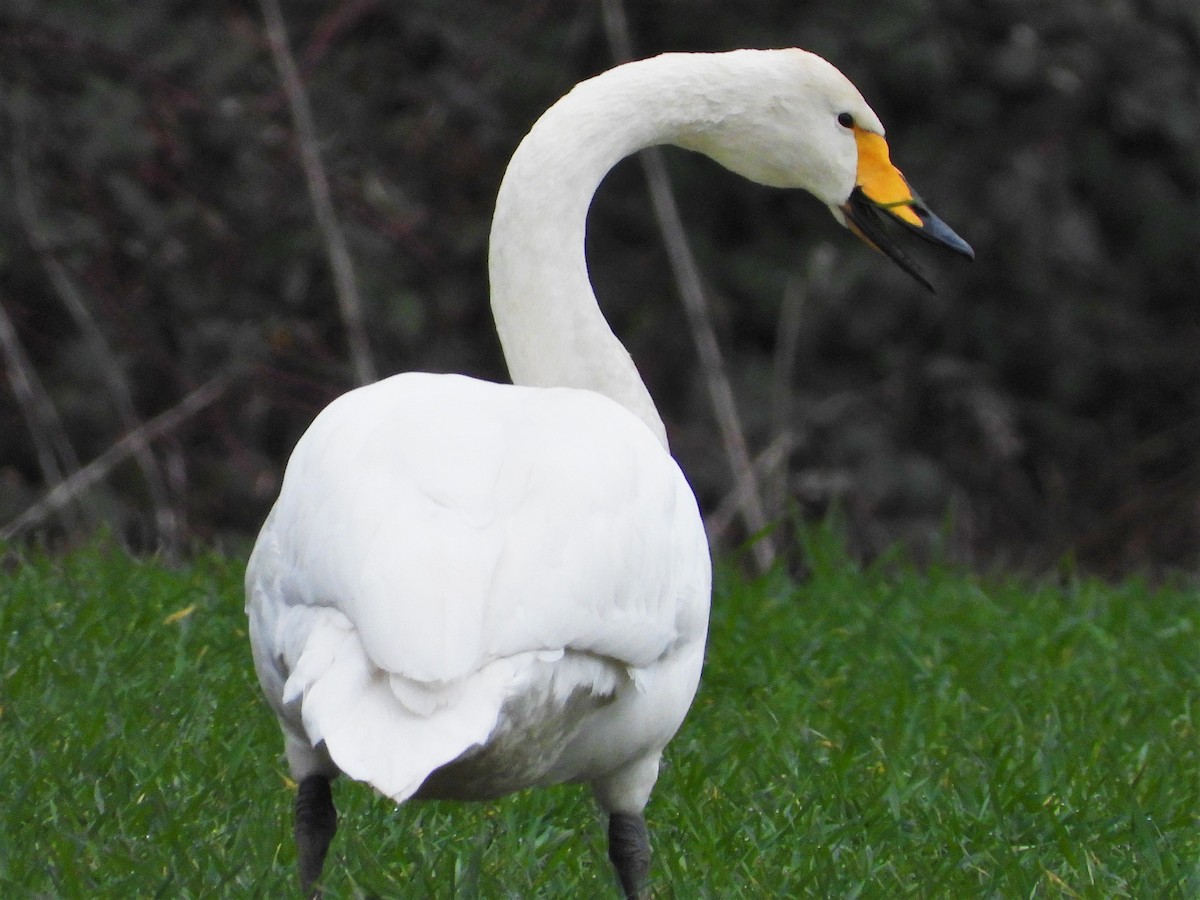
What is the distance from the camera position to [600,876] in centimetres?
311

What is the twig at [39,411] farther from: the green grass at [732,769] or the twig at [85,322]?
the green grass at [732,769]

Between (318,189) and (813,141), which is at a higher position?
(813,141)

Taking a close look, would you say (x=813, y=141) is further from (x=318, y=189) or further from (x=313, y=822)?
(x=318, y=189)

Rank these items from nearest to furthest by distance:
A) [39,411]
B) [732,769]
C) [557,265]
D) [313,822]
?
[313,822] < [557,265] < [732,769] < [39,411]

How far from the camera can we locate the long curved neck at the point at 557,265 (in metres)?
3.33

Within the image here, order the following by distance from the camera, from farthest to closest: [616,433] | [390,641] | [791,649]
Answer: [791,649], [616,433], [390,641]

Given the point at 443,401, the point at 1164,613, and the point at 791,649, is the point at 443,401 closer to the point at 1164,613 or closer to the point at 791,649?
the point at 791,649

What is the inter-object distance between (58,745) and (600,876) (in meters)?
0.95

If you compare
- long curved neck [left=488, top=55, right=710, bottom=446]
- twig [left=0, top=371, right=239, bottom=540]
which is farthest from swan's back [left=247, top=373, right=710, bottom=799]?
twig [left=0, top=371, right=239, bottom=540]

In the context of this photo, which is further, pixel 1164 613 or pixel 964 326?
pixel 964 326

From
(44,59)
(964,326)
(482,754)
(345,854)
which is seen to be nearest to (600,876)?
(345,854)

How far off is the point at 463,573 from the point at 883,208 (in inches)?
62.0

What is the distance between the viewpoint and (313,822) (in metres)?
2.95

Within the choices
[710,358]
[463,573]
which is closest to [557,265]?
[463,573]
